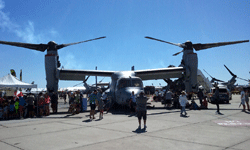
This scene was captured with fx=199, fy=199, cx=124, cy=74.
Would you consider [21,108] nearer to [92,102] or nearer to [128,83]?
[92,102]

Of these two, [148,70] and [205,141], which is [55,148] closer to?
[205,141]

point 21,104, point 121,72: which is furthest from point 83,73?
point 21,104

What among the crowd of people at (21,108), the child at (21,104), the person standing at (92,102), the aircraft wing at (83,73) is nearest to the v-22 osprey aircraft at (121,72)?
the aircraft wing at (83,73)

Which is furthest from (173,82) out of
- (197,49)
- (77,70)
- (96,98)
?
(96,98)

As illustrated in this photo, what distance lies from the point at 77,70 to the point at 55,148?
45.6ft

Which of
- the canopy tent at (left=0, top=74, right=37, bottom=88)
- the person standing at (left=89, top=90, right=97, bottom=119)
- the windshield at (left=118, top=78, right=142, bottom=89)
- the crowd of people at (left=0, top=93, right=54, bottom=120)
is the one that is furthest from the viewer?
the canopy tent at (left=0, top=74, right=37, bottom=88)

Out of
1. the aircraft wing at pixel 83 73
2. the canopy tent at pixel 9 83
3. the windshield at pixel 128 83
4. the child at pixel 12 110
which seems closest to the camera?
the child at pixel 12 110

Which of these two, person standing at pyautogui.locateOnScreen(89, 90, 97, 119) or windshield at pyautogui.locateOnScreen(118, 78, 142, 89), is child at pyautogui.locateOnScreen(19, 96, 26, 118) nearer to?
person standing at pyautogui.locateOnScreen(89, 90, 97, 119)

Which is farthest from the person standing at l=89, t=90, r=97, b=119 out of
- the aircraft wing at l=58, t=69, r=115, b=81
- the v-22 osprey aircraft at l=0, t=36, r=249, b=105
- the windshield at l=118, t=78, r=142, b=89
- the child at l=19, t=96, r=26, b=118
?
the aircraft wing at l=58, t=69, r=115, b=81

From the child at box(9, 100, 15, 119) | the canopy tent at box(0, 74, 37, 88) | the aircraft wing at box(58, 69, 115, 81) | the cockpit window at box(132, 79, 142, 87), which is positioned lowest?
→ the child at box(9, 100, 15, 119)

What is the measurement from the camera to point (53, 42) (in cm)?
1756

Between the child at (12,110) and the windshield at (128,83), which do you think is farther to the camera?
the windshield at (128,83)

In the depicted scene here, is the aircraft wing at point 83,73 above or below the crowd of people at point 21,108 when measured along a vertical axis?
Result: above

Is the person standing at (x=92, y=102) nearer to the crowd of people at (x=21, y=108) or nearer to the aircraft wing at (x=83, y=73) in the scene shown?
the crowd of people at (x=21, y=108)
